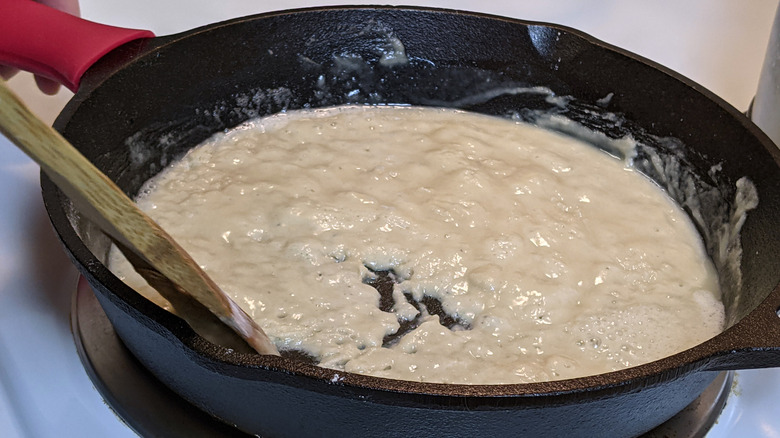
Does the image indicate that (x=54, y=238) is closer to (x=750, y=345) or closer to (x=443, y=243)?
(x=443, y=243)

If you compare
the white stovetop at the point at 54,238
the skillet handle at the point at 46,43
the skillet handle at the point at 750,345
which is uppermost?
the skillet handle at the point at 46,43

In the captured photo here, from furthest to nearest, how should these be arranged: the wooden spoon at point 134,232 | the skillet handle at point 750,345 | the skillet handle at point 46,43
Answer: the skillet handle at point 46,43 < the skillet handle at point 750,345 < the wooden spoon at point 134,232

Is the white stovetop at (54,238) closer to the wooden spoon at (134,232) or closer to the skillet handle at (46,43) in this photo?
the skillet handle at (46,43)

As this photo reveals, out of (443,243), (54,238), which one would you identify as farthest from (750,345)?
(54,238)

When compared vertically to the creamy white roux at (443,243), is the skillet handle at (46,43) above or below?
above

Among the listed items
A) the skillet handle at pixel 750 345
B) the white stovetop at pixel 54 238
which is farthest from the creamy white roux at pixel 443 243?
the skillet handle at pixel 750 345

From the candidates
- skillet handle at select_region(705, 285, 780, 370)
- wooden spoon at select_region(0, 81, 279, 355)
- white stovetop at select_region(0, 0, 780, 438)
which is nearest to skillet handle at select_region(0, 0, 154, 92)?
white stovetop at select_region(0, 0, 780, 438)

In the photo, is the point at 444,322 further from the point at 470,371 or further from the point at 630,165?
the point at 630,165
